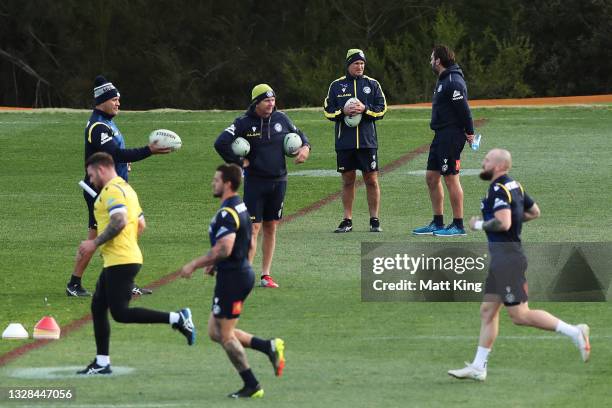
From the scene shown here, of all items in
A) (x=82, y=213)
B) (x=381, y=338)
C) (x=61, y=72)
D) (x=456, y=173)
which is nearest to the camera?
(x=381, y=338)

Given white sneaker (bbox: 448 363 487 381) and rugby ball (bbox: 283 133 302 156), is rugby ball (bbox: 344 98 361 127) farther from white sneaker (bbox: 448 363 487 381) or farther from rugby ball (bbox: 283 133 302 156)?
white sneaker (bbox: 448 363 487 381)

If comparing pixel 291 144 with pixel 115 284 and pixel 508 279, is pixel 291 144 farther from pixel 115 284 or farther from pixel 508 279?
pixel 508 279

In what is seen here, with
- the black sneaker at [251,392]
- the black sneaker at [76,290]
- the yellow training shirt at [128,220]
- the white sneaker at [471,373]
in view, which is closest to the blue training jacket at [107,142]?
the black sneaker at [76,290]

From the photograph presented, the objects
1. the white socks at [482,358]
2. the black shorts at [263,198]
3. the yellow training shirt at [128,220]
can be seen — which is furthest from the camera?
the black shorts at [263,198]

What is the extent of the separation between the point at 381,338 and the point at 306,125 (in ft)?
66.5

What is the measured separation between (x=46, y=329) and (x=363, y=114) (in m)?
6.82

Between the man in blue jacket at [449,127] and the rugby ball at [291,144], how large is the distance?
10.2 ft

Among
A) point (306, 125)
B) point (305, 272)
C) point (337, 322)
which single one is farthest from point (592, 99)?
point (337, 322)

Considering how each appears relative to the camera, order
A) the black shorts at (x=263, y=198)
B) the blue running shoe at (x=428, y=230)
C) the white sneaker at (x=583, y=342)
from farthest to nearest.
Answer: the blue running shoe at (x=428, y=230)
the black shorts at (x=263, y=198)
the white sneaker at (x=583, y=342)

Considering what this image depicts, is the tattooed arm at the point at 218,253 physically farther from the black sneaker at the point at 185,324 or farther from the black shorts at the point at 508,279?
the black shorts at the point at 508,279

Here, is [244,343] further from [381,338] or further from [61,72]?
[61,72]

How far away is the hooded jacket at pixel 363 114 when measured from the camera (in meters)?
19.9

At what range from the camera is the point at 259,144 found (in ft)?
54.3

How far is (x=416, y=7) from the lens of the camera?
194ft
